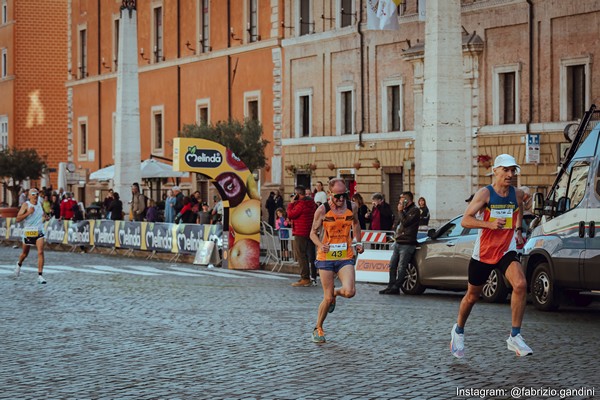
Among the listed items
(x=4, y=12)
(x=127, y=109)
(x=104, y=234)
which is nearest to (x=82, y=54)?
(x=4, y=12)

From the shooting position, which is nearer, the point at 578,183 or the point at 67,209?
the point at 578,183

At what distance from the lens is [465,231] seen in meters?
22.8

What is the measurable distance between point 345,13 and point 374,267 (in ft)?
77.7

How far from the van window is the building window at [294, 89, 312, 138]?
31988 millimetres

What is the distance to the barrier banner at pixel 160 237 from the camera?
35.5 m

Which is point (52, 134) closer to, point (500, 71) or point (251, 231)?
point (500, 71)

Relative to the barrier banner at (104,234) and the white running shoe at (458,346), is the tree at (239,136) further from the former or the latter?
the white running shoe at (458,346)

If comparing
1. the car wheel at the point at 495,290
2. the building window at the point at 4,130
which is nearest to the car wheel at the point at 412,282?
the car wheel at the point at 495,290

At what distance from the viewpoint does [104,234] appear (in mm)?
39500

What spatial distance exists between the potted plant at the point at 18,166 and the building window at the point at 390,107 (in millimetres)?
28091

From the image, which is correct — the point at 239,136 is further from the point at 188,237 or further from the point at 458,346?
the point at 458,346

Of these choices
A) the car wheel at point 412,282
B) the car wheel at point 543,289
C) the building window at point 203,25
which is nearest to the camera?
the car wheel at point 543,289

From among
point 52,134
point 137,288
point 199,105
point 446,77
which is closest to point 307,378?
point 137,288

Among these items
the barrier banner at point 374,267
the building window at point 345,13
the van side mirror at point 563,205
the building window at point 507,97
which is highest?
the building window at point 345,13
